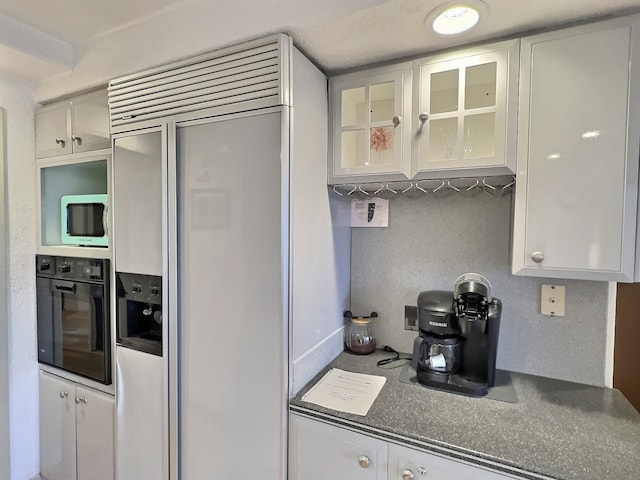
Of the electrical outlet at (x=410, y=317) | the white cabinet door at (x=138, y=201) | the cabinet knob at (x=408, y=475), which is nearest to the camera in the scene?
the cabinet knob at (x=408, y=475)

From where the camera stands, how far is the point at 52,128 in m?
1.93

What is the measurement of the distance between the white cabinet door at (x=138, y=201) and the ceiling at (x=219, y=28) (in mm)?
358

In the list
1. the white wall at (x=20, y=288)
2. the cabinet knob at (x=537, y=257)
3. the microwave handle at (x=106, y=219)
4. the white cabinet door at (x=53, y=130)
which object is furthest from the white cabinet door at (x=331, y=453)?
the white cabinet door at (x=53, y=130)

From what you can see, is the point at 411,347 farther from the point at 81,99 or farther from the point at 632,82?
the point at 81,99

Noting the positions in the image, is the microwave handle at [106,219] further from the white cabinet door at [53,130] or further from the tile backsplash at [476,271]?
the tile backsplash at [476,271]

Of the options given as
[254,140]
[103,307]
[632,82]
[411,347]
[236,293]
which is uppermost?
[632,82]

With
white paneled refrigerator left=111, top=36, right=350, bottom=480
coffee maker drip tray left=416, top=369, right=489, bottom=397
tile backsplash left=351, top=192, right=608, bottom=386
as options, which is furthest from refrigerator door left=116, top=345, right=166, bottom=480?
coffee maker drip tray left=416, top=369, right=489, bottom=397

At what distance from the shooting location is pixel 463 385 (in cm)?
133

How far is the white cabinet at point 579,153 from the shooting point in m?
1.11

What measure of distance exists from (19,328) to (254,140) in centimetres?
185

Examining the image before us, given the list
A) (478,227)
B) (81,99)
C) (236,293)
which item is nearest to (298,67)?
(236,293)

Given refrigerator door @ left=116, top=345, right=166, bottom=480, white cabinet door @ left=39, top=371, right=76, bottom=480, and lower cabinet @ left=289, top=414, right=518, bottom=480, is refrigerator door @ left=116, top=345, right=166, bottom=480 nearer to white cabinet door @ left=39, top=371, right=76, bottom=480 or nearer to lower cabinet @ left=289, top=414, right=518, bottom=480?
white cabinet door @ left=39, top=371, right=76, bottom=480

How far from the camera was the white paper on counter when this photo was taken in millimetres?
1239

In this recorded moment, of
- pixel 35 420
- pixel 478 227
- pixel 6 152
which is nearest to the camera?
pixel 478 227
